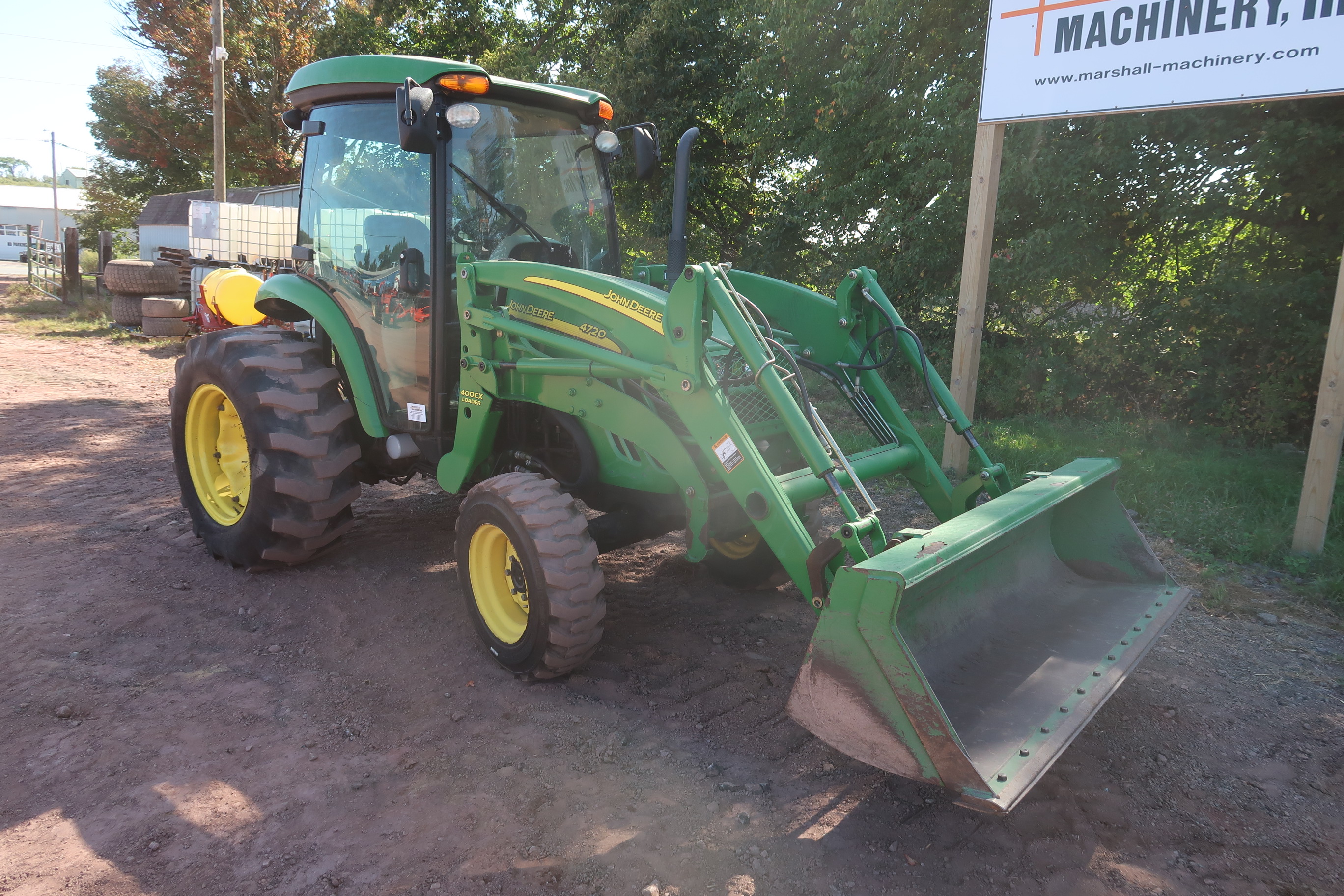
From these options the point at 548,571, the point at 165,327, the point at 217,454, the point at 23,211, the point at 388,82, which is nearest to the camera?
the point at 548,571

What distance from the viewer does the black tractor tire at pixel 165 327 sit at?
44.0 ft

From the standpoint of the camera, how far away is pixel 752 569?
4438 mm

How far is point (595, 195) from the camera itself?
4.57 m

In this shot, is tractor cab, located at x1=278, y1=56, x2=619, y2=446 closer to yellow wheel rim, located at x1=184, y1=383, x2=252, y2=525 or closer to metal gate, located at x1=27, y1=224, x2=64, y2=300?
yellow wheel rim, located at x1=184, y1=383, x2=252, y2=525

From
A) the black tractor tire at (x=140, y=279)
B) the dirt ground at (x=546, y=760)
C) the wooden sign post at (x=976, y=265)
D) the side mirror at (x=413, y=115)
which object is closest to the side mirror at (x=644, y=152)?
the side mirror at (x=413, y=115)

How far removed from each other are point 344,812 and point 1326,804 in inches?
123

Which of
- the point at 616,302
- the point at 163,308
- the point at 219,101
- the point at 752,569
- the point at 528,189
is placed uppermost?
the point at 219,101

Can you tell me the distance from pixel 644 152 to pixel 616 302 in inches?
50.6

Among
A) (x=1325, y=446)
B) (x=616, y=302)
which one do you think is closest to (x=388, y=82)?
(x=616, y=302)

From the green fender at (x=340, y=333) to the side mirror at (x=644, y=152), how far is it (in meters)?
1.66

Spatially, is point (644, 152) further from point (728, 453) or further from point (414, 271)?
point (728, 453)

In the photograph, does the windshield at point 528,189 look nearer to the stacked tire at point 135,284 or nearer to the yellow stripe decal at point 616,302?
the yellow stripe decal at point 616,302

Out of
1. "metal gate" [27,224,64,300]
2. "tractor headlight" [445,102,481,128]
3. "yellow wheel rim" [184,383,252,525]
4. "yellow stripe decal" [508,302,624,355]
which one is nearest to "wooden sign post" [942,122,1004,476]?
"yellow stripe decal" [508,302,624,355]

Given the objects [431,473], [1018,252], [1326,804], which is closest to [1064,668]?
[1326,804]
